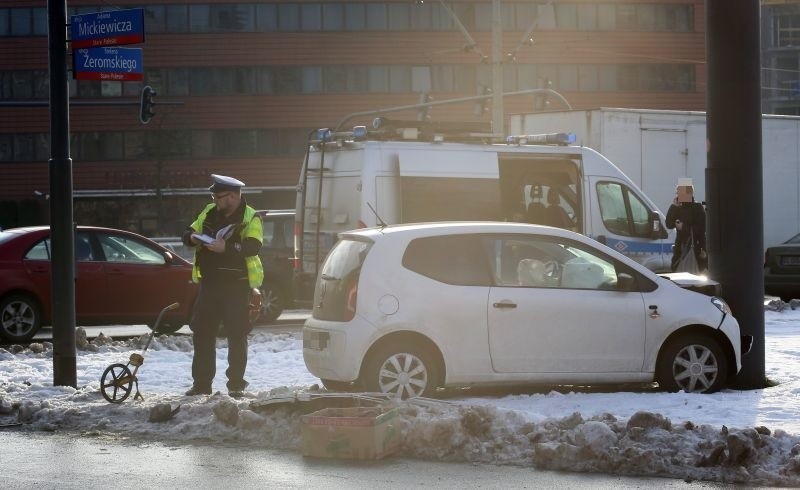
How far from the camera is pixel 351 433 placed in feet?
28.5

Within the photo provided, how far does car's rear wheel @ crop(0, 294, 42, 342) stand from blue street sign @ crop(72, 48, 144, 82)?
6123 mm

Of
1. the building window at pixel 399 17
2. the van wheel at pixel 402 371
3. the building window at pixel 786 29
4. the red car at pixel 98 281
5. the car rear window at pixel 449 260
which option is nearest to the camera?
the van wheel at pixel 402 371

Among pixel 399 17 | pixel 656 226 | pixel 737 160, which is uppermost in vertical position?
pixel 399 17

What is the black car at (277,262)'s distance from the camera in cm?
1983

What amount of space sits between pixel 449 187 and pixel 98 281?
471 cm

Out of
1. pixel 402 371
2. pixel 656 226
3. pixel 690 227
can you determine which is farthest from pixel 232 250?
pixel 656 226

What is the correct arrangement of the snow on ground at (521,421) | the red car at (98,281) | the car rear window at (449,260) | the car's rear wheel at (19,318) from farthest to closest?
the red car at (98,281), the car's rear wheel at (19,318), the car rear window at (449,260), the snow on ground at (521,421)

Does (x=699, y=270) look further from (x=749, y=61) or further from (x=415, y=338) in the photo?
(x=415, y=338)

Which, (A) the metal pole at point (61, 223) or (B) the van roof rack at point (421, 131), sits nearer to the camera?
(A) the metal pole at point (61, 223)

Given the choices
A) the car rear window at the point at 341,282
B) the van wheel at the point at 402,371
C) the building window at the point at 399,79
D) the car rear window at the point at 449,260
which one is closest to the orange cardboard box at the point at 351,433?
the van wheel at the point at 402,371

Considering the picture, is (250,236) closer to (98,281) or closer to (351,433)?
(351,433)

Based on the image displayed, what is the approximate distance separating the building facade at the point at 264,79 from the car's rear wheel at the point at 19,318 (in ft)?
174

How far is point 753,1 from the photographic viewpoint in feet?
40.2

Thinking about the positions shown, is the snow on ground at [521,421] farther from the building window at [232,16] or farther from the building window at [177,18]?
the building window at [177,18]
